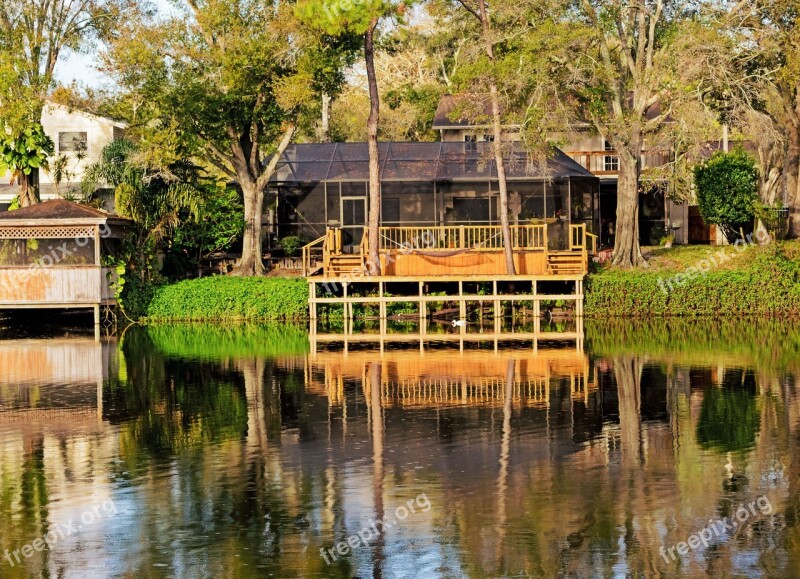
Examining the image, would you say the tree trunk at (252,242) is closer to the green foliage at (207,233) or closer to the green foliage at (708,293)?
the green foliage at (207,233)

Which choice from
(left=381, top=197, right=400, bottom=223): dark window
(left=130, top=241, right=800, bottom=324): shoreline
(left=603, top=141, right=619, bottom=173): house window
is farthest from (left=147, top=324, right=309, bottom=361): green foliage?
(left=603, top=141, right=619, bottom=173): house window

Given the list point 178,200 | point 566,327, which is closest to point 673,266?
point 566,327

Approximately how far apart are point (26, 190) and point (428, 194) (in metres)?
14.4

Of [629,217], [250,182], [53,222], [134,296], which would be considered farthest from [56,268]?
[629,217]

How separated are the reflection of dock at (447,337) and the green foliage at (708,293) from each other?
321 centimetres

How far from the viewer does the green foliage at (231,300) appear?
132 feet

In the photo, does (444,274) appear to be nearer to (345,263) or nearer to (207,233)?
(345,263)

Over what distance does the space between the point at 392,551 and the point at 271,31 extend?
29205mm

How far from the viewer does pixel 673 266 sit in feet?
144

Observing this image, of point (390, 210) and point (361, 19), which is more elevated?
point (361, 19)

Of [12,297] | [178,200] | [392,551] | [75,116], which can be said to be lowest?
[392,551]


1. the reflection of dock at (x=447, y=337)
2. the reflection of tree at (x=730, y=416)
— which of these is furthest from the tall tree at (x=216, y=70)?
the reflection of tree at (x=730, y=416)

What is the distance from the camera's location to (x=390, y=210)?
152 ft

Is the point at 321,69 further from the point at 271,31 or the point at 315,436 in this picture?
the point at 315,436
